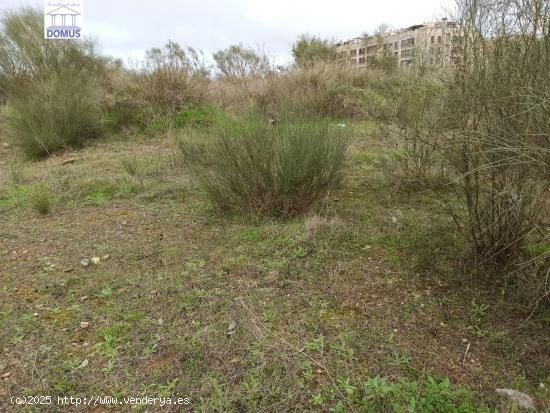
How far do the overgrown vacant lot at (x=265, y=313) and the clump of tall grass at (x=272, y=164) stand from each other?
22 cm

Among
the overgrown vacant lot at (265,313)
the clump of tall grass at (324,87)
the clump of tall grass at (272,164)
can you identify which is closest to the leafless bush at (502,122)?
the overgrown vacant lot at (265,313)

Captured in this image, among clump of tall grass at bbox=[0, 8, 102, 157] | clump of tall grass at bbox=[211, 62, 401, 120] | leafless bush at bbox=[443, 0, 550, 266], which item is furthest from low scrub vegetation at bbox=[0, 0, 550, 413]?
clump of tall grass at bbox=[0, 8, 102, 157]

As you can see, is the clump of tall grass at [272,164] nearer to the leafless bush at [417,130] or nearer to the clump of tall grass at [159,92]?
the leafless bush at [417,130]

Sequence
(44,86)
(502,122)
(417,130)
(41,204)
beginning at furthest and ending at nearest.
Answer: (44,86), (41,204), (417,130), (502,122)

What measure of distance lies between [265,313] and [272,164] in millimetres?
1653

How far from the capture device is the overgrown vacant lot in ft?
6.61

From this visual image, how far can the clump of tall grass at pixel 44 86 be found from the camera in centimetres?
830

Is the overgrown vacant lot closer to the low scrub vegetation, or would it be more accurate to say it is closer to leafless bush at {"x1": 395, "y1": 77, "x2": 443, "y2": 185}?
the low scrub vegetation

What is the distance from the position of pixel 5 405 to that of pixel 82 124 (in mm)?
8231

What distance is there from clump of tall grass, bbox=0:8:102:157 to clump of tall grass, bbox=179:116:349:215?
18.7 ft

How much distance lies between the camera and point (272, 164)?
3.81 meters

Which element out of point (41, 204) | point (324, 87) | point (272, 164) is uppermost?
point (324, 87)

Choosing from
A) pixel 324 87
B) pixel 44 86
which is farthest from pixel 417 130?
pixel 44 86

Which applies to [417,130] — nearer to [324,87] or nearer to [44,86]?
[324,87]
